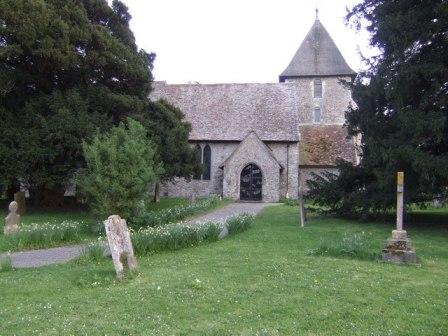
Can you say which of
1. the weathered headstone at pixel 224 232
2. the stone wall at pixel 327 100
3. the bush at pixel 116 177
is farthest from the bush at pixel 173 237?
the stone wall at pixel 327 100

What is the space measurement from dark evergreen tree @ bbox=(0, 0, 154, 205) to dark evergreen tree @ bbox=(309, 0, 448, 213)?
1030 centimetres

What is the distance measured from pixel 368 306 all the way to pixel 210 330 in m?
2.27

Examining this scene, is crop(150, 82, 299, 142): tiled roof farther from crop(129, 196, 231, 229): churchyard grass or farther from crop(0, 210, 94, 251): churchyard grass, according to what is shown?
crop(0, 210, 94, 251): churchyard grass

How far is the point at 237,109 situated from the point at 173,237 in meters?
26.3

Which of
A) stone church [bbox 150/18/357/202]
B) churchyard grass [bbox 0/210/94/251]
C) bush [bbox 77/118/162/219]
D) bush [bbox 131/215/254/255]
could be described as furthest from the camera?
stone church [bbox 150/18/357/202]

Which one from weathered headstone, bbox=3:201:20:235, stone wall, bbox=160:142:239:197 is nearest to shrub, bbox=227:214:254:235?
weathered headstone, bbox=3:201:20:235

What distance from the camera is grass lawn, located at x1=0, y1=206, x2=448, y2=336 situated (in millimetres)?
5578

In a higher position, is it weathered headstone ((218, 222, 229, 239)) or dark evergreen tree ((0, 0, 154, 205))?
dark evergreen tree ((0, 0, 154, 205))

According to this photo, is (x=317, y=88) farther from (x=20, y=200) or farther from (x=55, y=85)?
(x=20, y=200)

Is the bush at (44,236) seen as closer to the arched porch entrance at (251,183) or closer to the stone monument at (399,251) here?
the stone monument at (399,251)

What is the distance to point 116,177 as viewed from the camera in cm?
1447

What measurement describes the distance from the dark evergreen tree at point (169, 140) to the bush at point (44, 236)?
804 cm

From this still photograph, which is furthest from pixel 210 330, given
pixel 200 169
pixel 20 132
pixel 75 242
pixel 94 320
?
pixel 200 169

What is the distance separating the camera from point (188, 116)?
37219 millimetres
